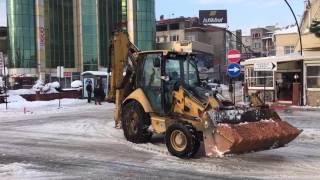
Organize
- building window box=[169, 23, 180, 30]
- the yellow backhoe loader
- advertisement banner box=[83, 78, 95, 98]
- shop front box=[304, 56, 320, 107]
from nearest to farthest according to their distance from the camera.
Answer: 1. the yellow backhoe loader
2. shop front box=[304, 56, 320, 107]
3. advertisement banner box=[83, 78, 95, 98]
4. building window box=[169, 23, 180, 30]

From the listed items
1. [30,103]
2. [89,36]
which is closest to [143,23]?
[89,36]

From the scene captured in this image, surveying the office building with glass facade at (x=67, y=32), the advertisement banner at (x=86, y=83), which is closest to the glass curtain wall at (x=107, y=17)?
the office building with glass facade at (x=67, y=32)

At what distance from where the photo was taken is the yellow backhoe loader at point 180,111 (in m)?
11.8

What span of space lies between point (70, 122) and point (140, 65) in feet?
26.4

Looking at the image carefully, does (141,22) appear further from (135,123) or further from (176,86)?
(176,86)

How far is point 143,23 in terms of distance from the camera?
327 feet

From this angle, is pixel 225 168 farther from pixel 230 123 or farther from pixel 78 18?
pixel 78 18

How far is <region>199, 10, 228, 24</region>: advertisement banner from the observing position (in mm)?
143875

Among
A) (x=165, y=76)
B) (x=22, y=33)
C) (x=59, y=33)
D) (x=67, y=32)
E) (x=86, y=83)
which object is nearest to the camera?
(x=165, y=76)

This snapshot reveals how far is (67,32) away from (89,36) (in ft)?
12.2

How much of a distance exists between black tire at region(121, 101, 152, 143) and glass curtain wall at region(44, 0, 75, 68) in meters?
78.0

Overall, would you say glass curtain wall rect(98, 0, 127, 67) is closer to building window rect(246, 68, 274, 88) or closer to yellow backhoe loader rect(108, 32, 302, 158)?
building window rect(246, 68, 274, 88)

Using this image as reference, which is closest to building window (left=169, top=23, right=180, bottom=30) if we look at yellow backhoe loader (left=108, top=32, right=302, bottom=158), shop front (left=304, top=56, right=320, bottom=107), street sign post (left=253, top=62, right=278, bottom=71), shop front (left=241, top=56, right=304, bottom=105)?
shop front (left=241, top=56, right=304, bottom=105)

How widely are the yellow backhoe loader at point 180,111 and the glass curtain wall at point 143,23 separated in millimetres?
82428
